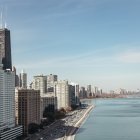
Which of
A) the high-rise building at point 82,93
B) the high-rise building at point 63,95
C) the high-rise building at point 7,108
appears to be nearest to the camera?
the high-rise building at point 7,108

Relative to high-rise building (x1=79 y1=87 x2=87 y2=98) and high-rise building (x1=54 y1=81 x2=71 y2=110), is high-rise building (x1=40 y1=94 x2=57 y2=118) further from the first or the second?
high-rise building (x1=79 y1=87 x2=87 y2=98)

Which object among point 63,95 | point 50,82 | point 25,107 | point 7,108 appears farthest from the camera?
A: point 50,82

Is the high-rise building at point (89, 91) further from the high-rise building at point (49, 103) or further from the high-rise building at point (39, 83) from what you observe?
the high-rise building at point (49, 103)

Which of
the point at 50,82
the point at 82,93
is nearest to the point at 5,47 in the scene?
the point at 50,82

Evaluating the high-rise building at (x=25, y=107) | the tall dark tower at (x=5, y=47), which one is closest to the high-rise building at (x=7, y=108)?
the high-rise building at (x=25, y=107)

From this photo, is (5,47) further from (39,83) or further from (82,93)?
(82,93)
